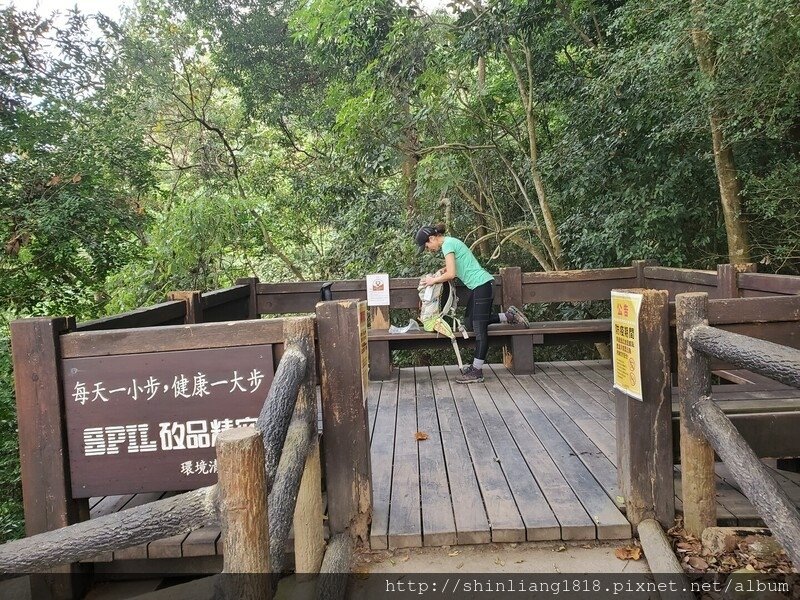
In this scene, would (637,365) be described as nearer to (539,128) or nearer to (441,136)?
(441,136)

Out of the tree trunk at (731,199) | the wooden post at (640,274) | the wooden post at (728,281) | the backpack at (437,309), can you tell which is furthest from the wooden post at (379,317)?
the tree trunk at (731,199)

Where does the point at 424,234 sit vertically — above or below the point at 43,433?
above

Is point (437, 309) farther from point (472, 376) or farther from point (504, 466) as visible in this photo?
point (504, 466)

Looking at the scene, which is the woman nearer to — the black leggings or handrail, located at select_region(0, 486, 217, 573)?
the black leggings

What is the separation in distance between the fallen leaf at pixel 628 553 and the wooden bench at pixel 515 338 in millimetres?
2959

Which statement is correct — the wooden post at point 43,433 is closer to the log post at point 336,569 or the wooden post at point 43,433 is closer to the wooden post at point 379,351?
the log post at point 336,569

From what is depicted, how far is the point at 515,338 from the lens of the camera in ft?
17.4

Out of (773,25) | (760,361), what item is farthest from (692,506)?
(773,25)

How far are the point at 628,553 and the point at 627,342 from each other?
0.84 metres

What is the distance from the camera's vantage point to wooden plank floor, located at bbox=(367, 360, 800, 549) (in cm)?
232

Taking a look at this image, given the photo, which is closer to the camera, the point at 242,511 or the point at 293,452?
the point at 242,511

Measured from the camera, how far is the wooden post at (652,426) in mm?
2314

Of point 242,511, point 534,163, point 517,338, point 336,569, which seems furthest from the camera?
point 534,163

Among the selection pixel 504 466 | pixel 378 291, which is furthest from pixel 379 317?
pixel 504 466
